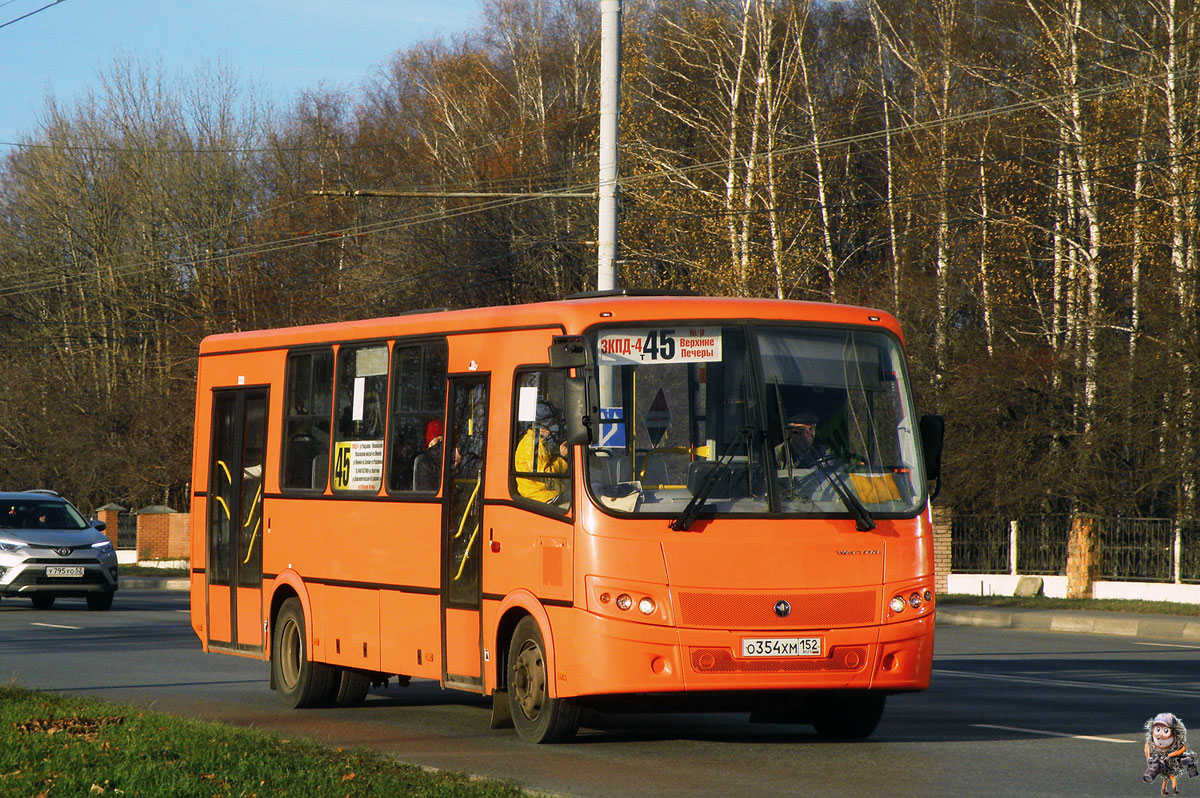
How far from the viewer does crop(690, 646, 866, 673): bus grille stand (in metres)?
9.94

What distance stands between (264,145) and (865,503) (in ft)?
→ 150

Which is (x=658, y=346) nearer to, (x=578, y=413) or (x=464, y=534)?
(x=578, y=413)

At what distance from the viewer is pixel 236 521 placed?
47.2ft

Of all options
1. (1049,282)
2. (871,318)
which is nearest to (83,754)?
(871,318)

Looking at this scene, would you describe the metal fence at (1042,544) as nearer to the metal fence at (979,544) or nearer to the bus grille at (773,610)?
the metal fence at (979,544)

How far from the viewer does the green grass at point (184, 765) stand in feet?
26.6

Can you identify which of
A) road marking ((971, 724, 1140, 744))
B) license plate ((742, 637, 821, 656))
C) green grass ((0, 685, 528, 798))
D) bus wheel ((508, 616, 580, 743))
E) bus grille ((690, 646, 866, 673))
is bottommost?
road marking ((971, 724, 1140, 744))

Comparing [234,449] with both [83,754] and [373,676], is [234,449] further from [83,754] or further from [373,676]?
[83,754]

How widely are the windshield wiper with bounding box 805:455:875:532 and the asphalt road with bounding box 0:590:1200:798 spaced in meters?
1.32

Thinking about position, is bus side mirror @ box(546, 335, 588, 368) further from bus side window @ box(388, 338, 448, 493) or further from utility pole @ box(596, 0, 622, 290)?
utility pole @ box(596, 0, 622, 290)

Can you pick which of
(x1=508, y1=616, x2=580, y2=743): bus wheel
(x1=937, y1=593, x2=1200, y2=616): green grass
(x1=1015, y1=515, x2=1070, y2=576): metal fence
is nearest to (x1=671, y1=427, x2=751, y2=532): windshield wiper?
(x1=508, y1=616, x2=580, y2=743): bus wheel

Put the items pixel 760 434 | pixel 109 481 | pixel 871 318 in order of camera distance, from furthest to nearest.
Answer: pixel 109 481 → pixel 871 318 → pixel 760 434

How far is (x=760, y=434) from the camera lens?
1030cm

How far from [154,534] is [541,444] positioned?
3876 centimetres
